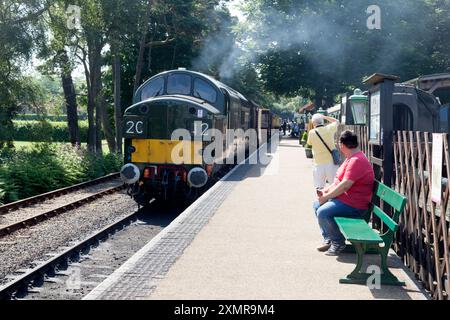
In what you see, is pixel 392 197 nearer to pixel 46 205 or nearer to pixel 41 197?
pixel 46 205

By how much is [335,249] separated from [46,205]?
892cm

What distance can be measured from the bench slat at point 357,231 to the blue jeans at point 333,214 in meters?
0.11

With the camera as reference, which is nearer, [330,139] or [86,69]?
[330,139]

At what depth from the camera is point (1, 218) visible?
12258 millimetres

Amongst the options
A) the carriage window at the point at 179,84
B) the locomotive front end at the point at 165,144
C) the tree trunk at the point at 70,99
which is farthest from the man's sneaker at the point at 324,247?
the tree trunk at the point at 70,99

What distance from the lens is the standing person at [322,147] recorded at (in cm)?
995

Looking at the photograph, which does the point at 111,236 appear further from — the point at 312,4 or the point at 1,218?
the point at 312,4

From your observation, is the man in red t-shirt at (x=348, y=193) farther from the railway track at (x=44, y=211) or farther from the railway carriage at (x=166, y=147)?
the railway track at (x=44, y=211)

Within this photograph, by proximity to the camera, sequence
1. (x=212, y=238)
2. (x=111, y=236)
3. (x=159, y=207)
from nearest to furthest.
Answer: (x=212, y=238) → (x=111, y=236) → (x=159, y=207)

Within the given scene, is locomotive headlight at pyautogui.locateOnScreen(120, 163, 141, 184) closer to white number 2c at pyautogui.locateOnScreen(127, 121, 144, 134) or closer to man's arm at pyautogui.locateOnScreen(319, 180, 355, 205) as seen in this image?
white number 2c at pyautogui.locateOnScreen(127, 121, 144, 134)

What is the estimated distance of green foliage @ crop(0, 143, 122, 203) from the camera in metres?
16.5

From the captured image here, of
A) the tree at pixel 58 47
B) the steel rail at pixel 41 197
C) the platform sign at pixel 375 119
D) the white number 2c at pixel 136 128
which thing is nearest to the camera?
the platform sign at pixel 375 119

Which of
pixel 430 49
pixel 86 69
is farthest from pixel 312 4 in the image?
pixel 86 69
